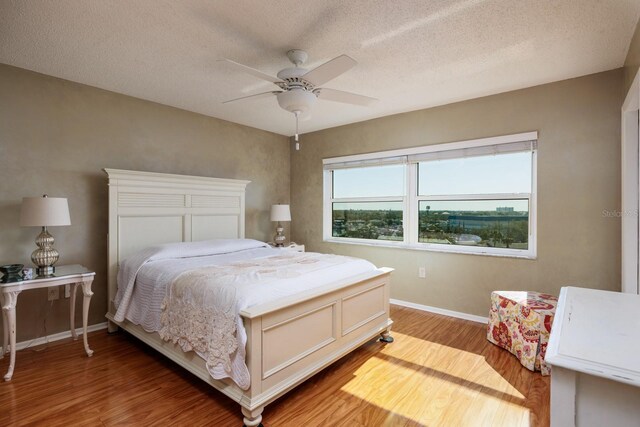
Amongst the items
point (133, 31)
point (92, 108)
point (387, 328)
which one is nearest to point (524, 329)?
point (387, 328)

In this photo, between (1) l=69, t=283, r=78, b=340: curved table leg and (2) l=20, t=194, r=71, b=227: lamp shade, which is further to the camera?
(1) l=69, t=283, r=78, b=340: curved table leg

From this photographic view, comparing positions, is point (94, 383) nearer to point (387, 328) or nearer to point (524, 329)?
point (387, 328)

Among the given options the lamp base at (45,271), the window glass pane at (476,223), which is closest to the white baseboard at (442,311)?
the window glass pane at (476,223)

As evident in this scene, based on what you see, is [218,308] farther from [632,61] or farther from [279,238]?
[632,61]

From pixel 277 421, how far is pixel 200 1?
2.44 meters

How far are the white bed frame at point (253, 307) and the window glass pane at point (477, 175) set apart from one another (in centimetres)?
139

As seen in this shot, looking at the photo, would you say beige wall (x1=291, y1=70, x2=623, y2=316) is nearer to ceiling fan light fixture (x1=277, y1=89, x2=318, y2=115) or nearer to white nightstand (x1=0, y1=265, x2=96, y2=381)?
ceiling fan light fixture (x1=277, y1=89, x2=318, y2=115)

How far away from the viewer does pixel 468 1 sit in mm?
1821

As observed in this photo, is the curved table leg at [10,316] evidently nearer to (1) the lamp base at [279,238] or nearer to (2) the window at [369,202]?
(1) the lamp base at [279,238]

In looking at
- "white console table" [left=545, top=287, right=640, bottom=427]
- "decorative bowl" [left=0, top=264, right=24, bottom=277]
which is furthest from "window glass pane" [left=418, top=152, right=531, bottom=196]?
"decorative bowl" [left=0, top=264, right=24, bottom=277]

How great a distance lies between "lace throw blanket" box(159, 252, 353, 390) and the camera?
71.5 inches

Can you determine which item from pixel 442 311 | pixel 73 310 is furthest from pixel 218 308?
pixel 442 311

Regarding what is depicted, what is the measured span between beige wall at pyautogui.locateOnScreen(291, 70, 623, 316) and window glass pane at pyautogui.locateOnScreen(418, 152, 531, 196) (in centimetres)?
21

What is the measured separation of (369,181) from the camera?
173 inches
